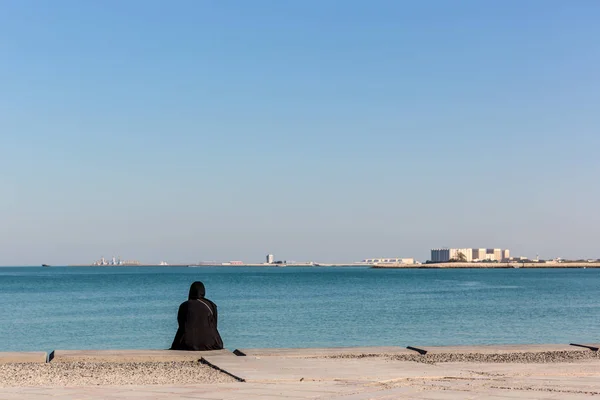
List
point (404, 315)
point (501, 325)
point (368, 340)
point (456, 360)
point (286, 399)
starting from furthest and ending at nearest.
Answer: point (404, 315) → point (501, 325) → point (368, 340) → point (456, 360) → point (286, 399)

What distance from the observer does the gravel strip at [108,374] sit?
476 inches

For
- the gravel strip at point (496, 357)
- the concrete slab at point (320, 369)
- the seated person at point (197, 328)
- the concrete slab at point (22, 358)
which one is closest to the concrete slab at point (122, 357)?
the concrete slab at point (22, 358)

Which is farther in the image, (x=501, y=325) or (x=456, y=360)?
(x=501, y=325)

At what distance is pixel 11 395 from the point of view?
10.5m

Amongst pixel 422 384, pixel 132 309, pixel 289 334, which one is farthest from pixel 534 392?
pixel 132 309

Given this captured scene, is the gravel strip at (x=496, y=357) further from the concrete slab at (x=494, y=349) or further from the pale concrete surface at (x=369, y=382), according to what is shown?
the pale concrete surface at (x=369, y=382)

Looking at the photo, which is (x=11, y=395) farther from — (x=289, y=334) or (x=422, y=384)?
(x=289, y=334)

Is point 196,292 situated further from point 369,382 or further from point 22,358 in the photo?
point 369,382

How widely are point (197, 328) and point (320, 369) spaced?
3698 mm

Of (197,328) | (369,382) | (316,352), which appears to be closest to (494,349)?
(316,352)

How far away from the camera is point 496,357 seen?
617 inches

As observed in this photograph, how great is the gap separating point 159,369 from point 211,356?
1.57m

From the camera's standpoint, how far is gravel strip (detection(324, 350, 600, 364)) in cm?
1516

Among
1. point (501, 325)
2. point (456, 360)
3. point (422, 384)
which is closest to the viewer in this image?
point (422, 384)
